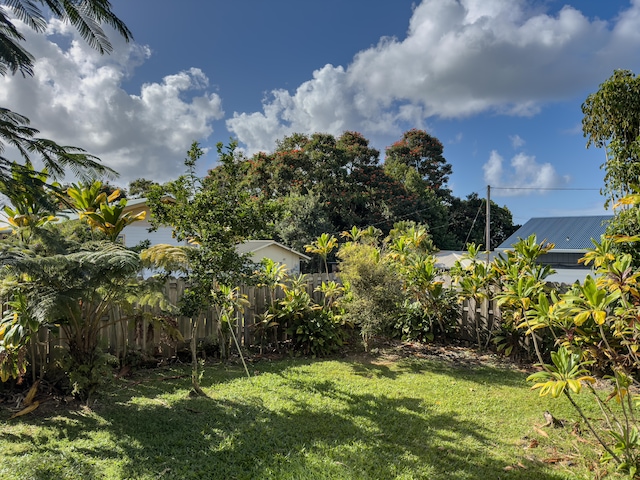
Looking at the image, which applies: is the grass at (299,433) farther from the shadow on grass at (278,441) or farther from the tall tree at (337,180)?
the tall tree at (337,180)

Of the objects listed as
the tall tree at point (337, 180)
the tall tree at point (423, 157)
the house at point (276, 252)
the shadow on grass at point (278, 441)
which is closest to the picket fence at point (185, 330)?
the shadow on grass at point (278, 441)

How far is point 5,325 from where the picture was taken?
3779mm

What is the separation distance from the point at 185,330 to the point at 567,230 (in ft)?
68.9

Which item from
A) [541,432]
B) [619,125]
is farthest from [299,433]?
[619,125]

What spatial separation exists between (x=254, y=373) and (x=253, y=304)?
1721 millimetres

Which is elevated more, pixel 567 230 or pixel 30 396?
pixel 567 230

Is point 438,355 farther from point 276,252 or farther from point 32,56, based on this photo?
→ point 276,252

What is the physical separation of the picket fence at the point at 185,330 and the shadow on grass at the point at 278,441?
122cm

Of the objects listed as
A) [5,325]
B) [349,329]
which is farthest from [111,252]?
[349,329]

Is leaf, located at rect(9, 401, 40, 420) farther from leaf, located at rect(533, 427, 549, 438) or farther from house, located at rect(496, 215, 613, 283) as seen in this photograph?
house, located at rect(496, 215, 613, 283)

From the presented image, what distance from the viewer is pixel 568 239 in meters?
19.5

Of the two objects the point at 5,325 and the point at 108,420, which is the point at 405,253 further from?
the point at 5,325

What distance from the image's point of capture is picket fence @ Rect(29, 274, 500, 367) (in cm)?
481

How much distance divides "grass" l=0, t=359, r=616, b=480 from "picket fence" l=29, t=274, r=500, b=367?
0.67 m
